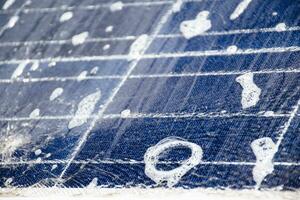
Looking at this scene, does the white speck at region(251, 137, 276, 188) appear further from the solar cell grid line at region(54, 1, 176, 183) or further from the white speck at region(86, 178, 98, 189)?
the solar cell grid line at region(54, 1, 176, 183)

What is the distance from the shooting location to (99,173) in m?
1.49

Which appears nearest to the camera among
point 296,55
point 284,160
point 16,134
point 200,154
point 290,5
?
point 284,160

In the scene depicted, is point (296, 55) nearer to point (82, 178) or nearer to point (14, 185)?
point (82, 178)

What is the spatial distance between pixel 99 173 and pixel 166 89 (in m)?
0.45

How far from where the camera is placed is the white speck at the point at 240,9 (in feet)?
6.45

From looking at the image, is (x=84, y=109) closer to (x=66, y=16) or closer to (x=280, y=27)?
(x=66, y=16)

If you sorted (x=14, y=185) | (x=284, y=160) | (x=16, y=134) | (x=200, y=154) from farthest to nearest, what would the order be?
(x=16, y=134) < (x=14, y=185) < (x=200, y=154) < (x=284, y=160)

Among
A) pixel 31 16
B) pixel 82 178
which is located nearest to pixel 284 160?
pixel 82 178

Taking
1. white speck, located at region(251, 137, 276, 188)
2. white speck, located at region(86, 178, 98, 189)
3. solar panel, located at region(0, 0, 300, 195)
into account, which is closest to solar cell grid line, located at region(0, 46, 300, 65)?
solar panel, located at region(0, 0, 300, 195)

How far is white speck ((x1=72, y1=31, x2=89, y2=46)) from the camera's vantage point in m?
2.15

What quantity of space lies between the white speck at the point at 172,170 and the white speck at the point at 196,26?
628 mm

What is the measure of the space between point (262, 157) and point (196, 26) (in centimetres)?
83

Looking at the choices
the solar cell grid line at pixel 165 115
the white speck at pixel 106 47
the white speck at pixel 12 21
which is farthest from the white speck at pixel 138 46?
the white speck at pixel 12 21

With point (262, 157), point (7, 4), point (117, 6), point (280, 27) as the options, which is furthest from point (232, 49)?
point (7, 4)
